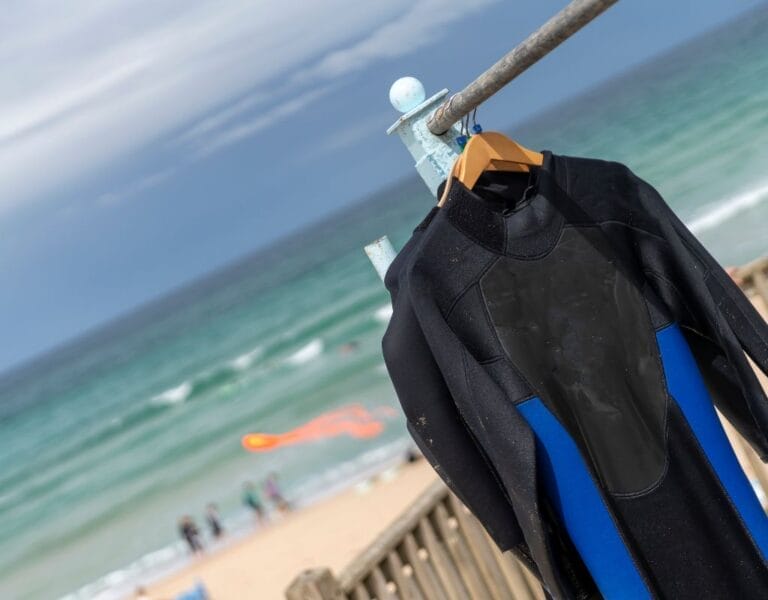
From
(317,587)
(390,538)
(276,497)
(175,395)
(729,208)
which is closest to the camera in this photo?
(317,587)

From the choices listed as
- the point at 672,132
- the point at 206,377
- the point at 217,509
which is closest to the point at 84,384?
the point at 206,377

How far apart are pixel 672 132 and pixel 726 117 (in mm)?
4167

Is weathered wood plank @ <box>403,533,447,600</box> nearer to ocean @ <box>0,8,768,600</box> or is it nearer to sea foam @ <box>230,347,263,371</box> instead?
ocean @ <box>0,8,768,600</box>

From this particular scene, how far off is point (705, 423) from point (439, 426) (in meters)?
0.61

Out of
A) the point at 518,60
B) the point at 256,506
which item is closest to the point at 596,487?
the point at 518,60

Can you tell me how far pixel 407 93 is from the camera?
86.8 inches

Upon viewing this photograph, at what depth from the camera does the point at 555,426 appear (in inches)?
76.9

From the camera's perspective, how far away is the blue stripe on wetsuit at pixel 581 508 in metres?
1.95

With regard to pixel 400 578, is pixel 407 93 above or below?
above

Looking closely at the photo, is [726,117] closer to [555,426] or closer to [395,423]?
[395,423]

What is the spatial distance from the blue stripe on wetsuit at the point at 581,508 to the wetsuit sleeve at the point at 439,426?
0.42 feet

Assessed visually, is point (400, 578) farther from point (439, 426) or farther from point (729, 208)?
point (729, 208)

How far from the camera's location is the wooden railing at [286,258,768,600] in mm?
2900

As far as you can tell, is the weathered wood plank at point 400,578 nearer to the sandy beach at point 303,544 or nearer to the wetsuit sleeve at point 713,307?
the wetsuit sleeve at point 713,307
